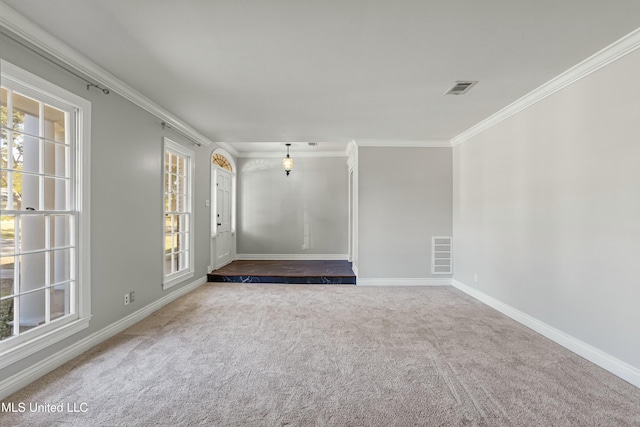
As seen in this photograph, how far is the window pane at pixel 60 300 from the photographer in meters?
2.44

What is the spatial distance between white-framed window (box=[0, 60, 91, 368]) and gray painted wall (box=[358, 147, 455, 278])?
12.6 feet

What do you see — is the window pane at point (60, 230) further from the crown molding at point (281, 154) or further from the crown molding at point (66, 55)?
the crown molding at point (281, 154)

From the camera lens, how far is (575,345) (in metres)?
2.57

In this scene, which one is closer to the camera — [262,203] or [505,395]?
[505,395]

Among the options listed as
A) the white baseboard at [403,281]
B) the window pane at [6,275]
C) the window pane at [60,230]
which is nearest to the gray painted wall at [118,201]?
the window pane at [60,230]

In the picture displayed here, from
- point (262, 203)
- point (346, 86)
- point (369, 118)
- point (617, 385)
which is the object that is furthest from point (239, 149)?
point (617, 385)

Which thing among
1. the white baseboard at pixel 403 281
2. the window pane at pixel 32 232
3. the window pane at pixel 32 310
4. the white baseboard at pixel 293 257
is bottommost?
the white baseboard at pixel 403 281

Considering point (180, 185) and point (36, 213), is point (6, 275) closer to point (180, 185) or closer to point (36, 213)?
point (36, 213)

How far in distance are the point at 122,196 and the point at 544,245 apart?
15.0 ft

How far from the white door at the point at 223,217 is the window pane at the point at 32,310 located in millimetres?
3237

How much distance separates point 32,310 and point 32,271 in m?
0.33

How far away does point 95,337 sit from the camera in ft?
8.68

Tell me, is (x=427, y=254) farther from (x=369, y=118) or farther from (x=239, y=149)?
(x=239, y=149)

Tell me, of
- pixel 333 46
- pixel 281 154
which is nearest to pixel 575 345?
pixel 333 46
